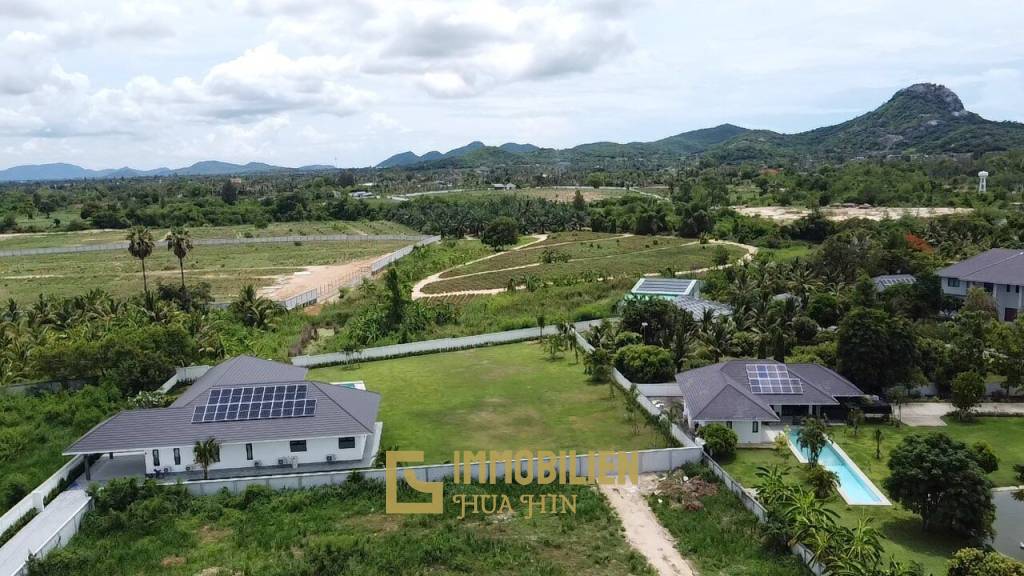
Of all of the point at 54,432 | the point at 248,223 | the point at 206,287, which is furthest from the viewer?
the point at 248,223

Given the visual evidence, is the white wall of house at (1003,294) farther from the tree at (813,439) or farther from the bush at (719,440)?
the bush at (719,440)

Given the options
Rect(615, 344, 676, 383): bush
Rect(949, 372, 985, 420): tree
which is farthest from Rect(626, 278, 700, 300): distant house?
Rect(949, 372, 985, 420): tree

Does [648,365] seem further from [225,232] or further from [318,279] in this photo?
[225,232]

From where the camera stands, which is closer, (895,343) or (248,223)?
(895,343)

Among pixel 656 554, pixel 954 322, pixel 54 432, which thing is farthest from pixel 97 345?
pixel 954 322

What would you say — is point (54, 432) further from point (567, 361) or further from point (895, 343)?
point (895, 343)

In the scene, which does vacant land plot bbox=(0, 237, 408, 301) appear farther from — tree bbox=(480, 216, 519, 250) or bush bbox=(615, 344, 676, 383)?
bush bbox=(615, 344, 676, 383)
